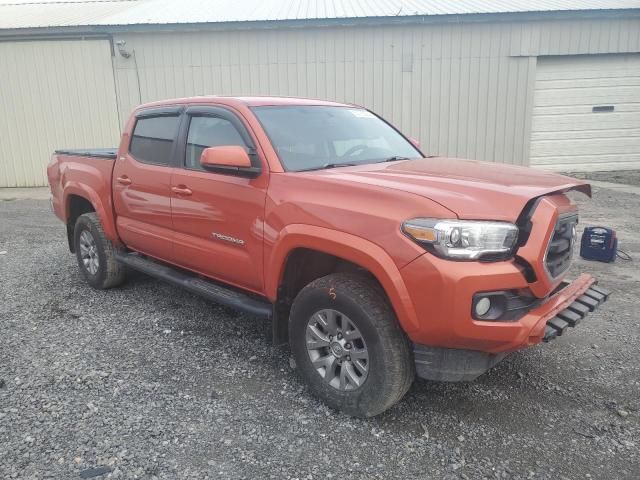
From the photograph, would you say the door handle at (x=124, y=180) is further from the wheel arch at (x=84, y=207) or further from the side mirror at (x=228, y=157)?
the side mirror at (x=228, y=157)

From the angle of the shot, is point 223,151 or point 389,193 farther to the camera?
point 223,151

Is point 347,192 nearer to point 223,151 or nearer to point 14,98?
point 223,151

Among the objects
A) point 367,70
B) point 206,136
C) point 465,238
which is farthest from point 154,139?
point 367,70

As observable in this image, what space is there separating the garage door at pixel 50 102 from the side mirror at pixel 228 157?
35.0ft

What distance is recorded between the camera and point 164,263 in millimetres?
4742

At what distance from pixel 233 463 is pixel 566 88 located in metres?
13.2

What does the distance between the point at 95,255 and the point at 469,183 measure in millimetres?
3996

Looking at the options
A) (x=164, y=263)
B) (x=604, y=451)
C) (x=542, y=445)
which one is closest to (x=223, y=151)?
(x=164, y=263)

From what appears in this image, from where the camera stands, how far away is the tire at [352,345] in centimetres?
288

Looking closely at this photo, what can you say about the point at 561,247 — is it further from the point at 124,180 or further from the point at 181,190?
the point at 124,180

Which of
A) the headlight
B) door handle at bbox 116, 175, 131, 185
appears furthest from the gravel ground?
door handle at bbox 116, 175, 131, 185

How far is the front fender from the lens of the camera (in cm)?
270

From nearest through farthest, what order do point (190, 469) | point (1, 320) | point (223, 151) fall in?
1. point (190, 469)
2. point (223, 151)
3. point (1, 320)

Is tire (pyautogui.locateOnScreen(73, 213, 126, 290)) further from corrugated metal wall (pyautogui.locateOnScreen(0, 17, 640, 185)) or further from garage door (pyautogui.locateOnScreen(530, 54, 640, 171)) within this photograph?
garage door (pyautogui.locateOnScreen(530, 54, 640, 171))
